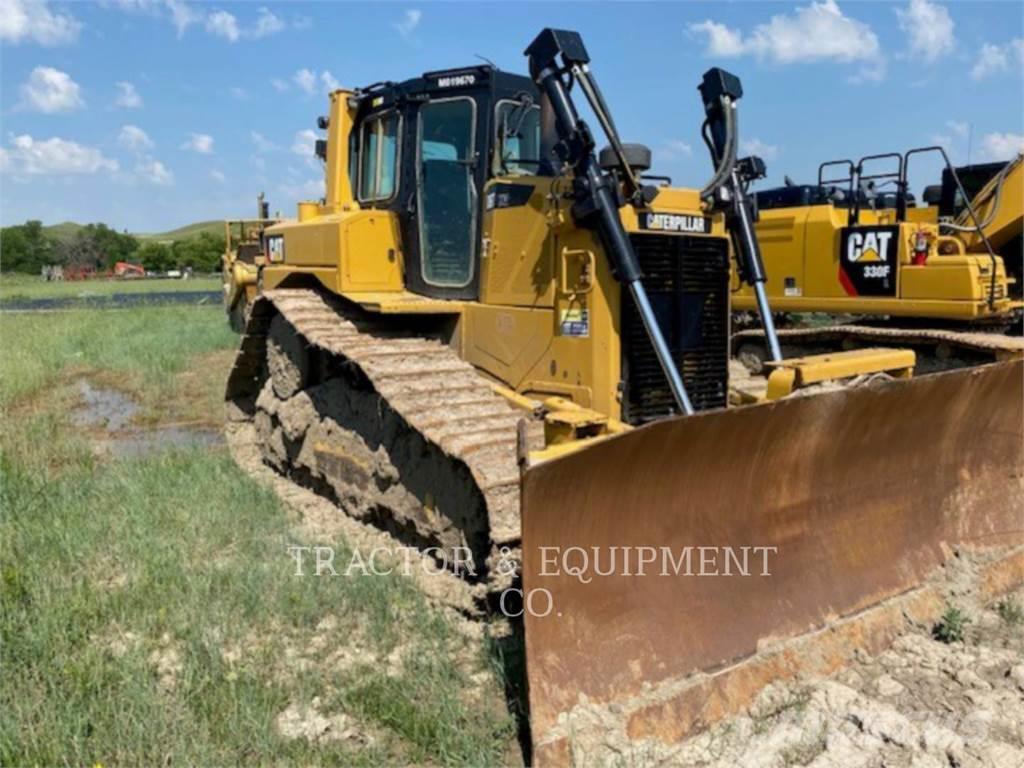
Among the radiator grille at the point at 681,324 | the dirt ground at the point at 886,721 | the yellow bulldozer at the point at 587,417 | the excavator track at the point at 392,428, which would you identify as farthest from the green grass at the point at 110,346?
the dirt ground at the point at 886,721

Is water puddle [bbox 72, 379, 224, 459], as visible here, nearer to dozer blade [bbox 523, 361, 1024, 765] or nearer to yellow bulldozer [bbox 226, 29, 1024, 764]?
yellow bulldozer [bbox 226, 29, 1024, 764]

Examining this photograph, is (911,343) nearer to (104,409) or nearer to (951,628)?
(951,628)

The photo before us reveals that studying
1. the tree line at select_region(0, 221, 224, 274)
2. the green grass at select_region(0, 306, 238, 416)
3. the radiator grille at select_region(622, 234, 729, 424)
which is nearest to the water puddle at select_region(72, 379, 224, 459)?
the green grass at select_region(0, 306, 238, 416)

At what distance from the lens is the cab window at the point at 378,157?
6.15 meters

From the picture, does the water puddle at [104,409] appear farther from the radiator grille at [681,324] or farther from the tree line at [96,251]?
the tree line at [96,251]

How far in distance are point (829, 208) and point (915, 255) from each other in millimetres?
1153

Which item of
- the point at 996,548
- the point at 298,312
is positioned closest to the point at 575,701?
the point at 996,548

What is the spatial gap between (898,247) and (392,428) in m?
6.98

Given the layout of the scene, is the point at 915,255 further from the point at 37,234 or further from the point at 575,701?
the point at 37,234

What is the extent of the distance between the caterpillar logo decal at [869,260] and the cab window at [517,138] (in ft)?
18.4

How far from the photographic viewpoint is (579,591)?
3.36 m

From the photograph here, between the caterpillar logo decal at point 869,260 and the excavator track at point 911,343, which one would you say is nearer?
the excavator track at point 911,343

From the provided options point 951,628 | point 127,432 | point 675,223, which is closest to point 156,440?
point 127,432

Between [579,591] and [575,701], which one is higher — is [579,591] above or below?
above
